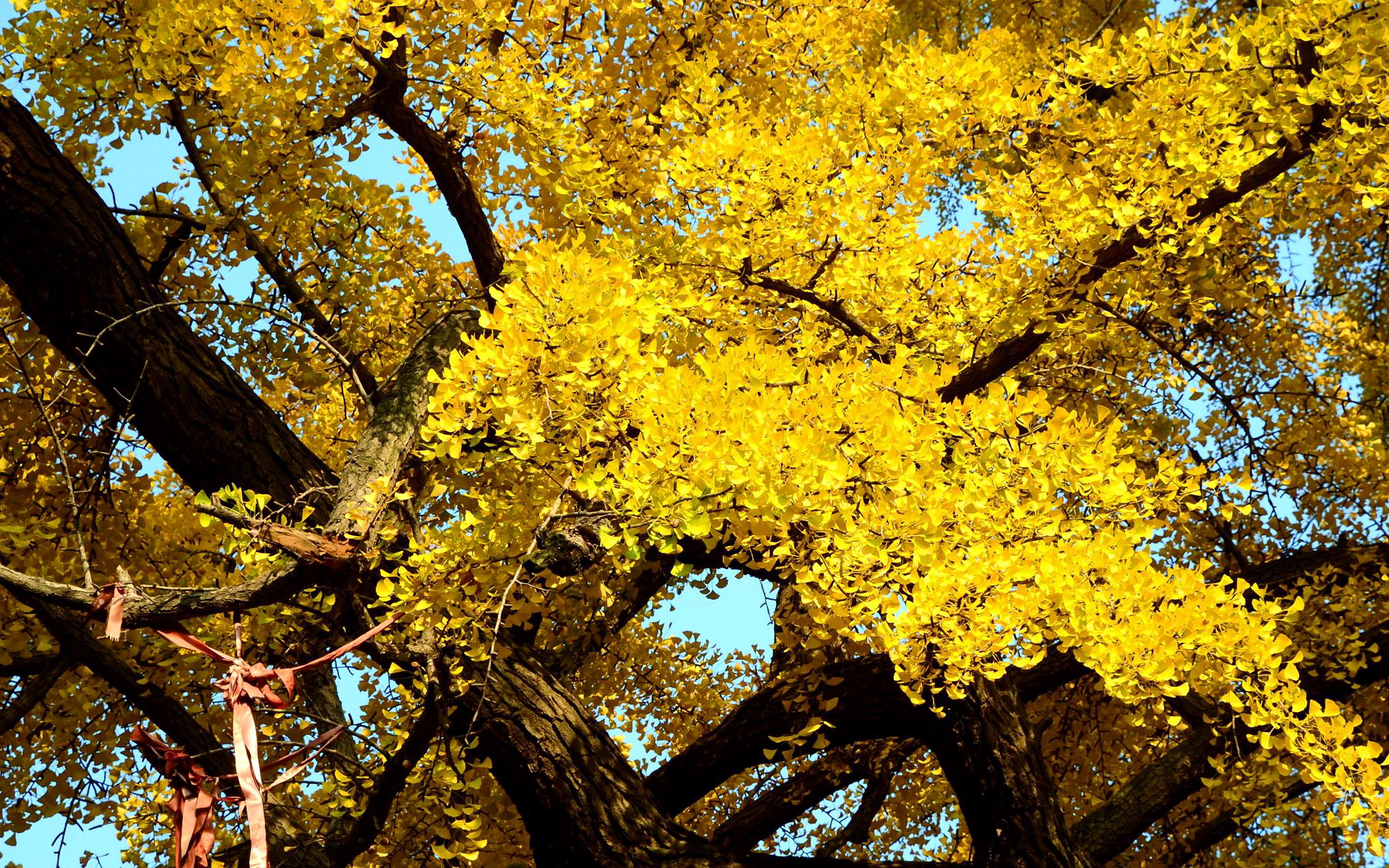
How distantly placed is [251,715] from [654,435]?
1.29 m

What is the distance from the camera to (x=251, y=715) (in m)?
2.76

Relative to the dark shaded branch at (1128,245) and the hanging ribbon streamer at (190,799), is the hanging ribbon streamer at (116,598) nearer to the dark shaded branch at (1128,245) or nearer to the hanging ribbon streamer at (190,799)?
the hanging ribbon streamer at (190,799)

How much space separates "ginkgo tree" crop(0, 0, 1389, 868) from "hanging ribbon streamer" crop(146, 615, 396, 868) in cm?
1

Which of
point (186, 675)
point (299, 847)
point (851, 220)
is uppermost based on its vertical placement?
point (186, 675)

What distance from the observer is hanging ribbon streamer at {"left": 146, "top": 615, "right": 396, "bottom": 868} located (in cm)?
250

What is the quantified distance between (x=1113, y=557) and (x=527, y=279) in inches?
82.1

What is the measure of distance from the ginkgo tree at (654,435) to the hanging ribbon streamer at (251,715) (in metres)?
0.01

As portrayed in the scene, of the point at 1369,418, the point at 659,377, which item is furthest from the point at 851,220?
the point at 1369,418

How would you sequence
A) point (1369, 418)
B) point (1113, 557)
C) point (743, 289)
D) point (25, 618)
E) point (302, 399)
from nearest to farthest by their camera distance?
point (1113, 557) → point (743, 289) → point (25, 618) → point (302, 399) → point (1369, 418)

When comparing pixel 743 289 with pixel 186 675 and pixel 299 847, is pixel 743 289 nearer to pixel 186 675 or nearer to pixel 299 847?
pixel 299 847

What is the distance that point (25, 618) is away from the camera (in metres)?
5.27

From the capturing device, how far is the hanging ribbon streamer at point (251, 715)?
2.50m

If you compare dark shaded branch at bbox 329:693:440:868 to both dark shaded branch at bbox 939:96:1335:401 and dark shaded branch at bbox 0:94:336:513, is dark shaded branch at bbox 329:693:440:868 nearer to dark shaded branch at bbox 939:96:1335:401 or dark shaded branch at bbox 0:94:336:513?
dark shaded branch at bbox 0:94:336:513

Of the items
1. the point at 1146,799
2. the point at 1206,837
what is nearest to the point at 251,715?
the point at 1146,799
